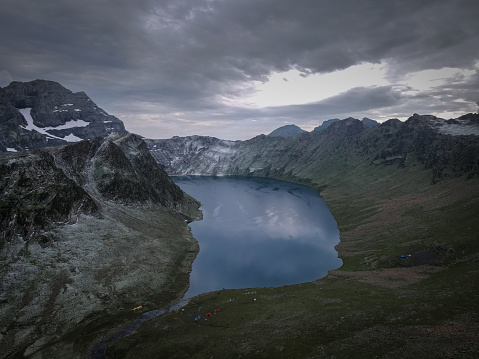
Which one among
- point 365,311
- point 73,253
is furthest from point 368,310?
point 73,253

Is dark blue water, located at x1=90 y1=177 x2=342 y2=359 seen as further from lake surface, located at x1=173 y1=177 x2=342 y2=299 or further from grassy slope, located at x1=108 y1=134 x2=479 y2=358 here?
grassy slope, located at x1=108 y1=134 x2=479 y2=358

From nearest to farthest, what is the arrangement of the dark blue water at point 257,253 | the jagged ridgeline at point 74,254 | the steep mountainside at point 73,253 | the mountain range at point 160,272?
the mountain range at point 160,272 → the jagged ridgeline at point 74,254 → the steep mountainside at point 73,253 → the dark blue water at point 257,253

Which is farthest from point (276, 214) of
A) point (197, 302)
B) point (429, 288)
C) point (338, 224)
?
point (429, 288)

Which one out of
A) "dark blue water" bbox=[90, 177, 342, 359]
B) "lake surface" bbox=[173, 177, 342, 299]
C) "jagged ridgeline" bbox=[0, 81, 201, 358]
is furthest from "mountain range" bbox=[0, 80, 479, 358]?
"lake surface" bbox=[173, 177, 342, 299]

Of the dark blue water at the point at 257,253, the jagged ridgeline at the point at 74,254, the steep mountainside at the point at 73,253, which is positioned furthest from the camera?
the dark blue water at the point at 257,253

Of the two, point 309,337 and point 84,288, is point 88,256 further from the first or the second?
point 309,337

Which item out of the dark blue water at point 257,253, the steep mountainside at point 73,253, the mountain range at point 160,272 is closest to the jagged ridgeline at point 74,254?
the steep mountainside at point 73,253

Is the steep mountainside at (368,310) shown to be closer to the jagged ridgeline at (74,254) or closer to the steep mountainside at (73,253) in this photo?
the jagged ridgeline at (74,254)
